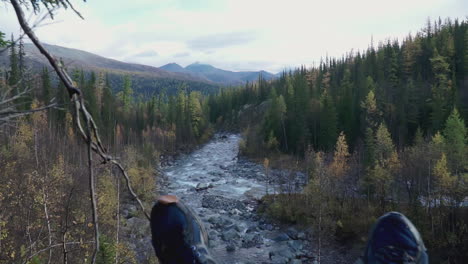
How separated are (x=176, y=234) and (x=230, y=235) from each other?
1715 centimetres

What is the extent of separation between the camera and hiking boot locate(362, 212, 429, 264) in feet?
3.98

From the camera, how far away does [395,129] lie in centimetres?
3222

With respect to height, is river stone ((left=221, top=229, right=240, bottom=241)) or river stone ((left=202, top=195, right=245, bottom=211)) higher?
river stone ((left=202, top=195, right=245, bottom=211))

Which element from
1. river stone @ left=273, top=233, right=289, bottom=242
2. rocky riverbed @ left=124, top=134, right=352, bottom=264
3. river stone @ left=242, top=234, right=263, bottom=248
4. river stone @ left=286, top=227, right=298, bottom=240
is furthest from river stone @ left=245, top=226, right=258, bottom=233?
river stone @ left=286, top=227, right=298, bottom=240

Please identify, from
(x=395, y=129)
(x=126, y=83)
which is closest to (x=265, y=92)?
(x=126, y=83)

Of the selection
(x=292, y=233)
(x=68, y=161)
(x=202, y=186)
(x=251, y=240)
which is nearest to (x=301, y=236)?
(x=292, y=233)

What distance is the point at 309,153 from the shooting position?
86.6 feet

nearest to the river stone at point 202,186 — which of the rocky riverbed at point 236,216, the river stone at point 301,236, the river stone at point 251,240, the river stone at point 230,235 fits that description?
the rocky riverbed at point 236,216

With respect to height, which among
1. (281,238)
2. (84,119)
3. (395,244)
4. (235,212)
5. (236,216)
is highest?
(84,119)

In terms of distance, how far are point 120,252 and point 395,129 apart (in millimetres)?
29309

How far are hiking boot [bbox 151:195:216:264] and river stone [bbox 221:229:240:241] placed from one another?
16908mm

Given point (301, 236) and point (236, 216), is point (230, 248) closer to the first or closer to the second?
point (301, 236)

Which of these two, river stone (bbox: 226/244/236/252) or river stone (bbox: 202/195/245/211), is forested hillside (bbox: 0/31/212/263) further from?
river stone (bbox: 226/244/236/252)

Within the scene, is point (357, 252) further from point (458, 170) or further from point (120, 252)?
point (120, 252)
